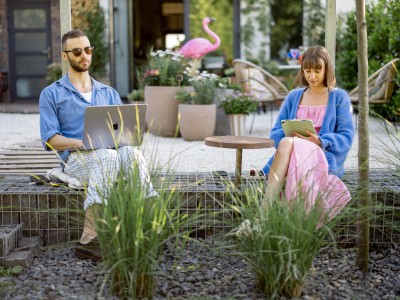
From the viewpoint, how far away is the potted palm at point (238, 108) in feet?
23.5

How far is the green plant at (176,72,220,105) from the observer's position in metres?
7.16

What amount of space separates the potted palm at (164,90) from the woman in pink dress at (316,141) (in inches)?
146

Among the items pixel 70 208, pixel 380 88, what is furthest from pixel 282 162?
pixel 380 88

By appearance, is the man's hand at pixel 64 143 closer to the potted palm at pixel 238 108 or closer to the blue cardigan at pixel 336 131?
the blue cardigan at pixel 336 131

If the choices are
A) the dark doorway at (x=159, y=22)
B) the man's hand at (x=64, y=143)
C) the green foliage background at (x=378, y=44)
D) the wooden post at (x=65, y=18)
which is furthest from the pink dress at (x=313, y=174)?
the dark doorway at (x=159, y=22)

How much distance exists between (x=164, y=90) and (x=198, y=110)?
0.53 metres

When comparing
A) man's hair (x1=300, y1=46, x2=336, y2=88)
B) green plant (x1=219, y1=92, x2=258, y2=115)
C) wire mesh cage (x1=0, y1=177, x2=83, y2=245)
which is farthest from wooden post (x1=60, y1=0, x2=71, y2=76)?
green plant (x1=219, y1=92, x2=258, y2=115)

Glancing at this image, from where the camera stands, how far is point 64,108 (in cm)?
364

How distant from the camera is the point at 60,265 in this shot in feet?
10.7

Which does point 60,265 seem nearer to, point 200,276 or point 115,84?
point 200,276

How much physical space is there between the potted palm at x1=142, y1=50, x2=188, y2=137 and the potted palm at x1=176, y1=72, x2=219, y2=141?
0.22m

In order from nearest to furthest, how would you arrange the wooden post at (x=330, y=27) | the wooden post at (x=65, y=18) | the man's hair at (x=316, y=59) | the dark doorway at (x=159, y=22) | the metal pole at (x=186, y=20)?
1. the man's hair at (x=316, y=59)
2. the wooden post at (x=65, y=18)
3. the wooden post at (x=330, y=27)
4. the metal pole at (x=186, y=20)
5. the dark doorway at (x=159, y=22)

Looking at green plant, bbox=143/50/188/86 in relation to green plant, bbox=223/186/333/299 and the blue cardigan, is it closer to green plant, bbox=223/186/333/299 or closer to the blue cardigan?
the blue cardigan

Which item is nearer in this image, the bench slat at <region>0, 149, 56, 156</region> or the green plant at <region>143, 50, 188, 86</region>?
the bench slat at <region>0, 149, 56, 156</region>
